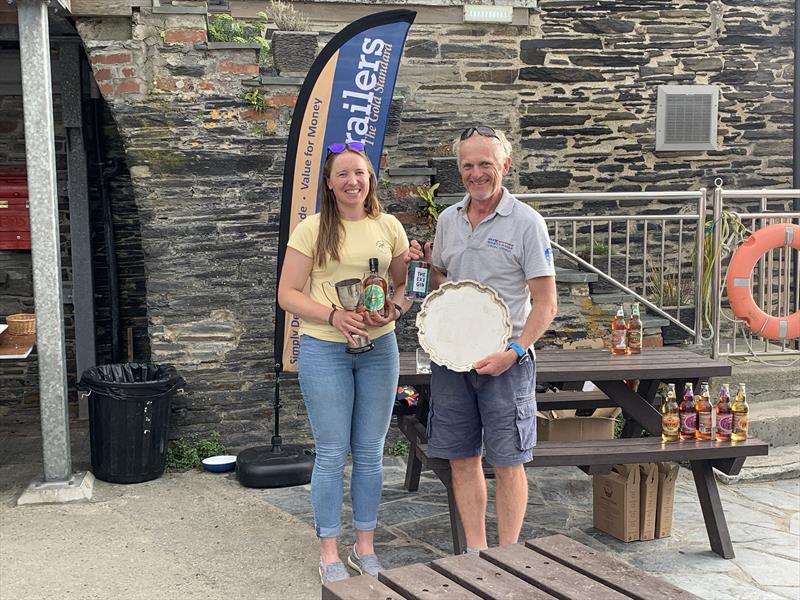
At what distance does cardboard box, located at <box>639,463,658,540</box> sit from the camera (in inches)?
187

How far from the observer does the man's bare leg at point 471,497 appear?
4016 millimetres

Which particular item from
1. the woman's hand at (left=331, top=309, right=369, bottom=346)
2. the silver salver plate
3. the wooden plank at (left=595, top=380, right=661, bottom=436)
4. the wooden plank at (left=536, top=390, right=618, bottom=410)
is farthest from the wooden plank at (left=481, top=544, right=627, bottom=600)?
the wooden plank at (left=536, top=390, right=618, bottom=410)

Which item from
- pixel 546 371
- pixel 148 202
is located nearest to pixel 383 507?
pixel 546 371

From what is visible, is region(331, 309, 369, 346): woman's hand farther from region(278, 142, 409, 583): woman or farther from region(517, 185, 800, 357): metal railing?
region(517, 185, 800, 357): metal railing

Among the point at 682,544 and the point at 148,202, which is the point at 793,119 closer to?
the point at 682,544

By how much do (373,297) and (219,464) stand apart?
2632 mm

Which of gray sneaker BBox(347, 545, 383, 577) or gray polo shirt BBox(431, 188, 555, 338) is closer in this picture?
gray polo shirt BBox(431, 188, 555, 338)

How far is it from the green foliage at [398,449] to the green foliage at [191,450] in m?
1.11

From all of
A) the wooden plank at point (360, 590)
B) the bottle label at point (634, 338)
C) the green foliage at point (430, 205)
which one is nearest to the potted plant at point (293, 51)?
the green foliage at point (430, 205)

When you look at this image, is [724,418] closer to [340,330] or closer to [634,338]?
[634,338]

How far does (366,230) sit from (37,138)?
2.46 m

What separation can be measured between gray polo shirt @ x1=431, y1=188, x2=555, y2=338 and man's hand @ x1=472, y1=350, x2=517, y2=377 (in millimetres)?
111

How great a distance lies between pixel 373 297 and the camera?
386cm

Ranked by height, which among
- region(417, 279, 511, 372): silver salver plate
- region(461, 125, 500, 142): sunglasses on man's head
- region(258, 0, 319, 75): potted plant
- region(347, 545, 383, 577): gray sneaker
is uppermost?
region(258, 0, 319, 75): potted plant
